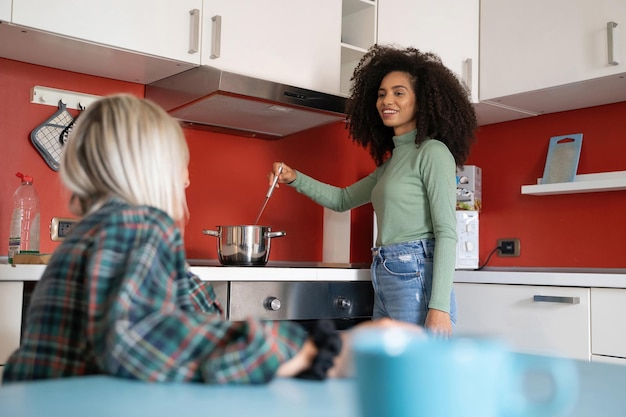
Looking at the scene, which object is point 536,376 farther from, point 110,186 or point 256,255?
point 256,255

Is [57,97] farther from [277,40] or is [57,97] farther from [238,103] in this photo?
[277,40]

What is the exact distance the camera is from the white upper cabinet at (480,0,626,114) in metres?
2.40

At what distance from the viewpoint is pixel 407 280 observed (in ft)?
6.23

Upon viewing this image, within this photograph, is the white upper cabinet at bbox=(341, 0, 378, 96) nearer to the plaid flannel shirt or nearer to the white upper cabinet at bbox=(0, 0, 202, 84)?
the white upper cabinet at bbox=(0, 0, 202, 84)

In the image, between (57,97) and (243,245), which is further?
(57,97)

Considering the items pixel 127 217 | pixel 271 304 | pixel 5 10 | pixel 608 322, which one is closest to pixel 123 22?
pixel 5 10

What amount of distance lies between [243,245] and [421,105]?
71cm

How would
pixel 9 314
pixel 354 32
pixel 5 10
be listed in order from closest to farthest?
pixel 9 314
pixel 5 10
pixel 354 32

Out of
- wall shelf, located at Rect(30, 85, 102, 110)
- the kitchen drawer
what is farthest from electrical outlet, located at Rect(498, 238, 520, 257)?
wall shelf, located at Rect(30, 85, 102, 110)

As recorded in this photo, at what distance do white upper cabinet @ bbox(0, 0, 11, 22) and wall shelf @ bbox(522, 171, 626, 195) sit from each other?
2.03 m

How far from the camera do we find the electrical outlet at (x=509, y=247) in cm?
299

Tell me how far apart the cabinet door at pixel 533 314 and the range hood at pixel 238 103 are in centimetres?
84

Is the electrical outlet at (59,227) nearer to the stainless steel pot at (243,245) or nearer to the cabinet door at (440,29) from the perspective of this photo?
the stainless steel pot at (243,245)

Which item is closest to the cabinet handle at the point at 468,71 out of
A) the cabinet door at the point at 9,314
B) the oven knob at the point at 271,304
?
the oven knob at the point at 271,304
